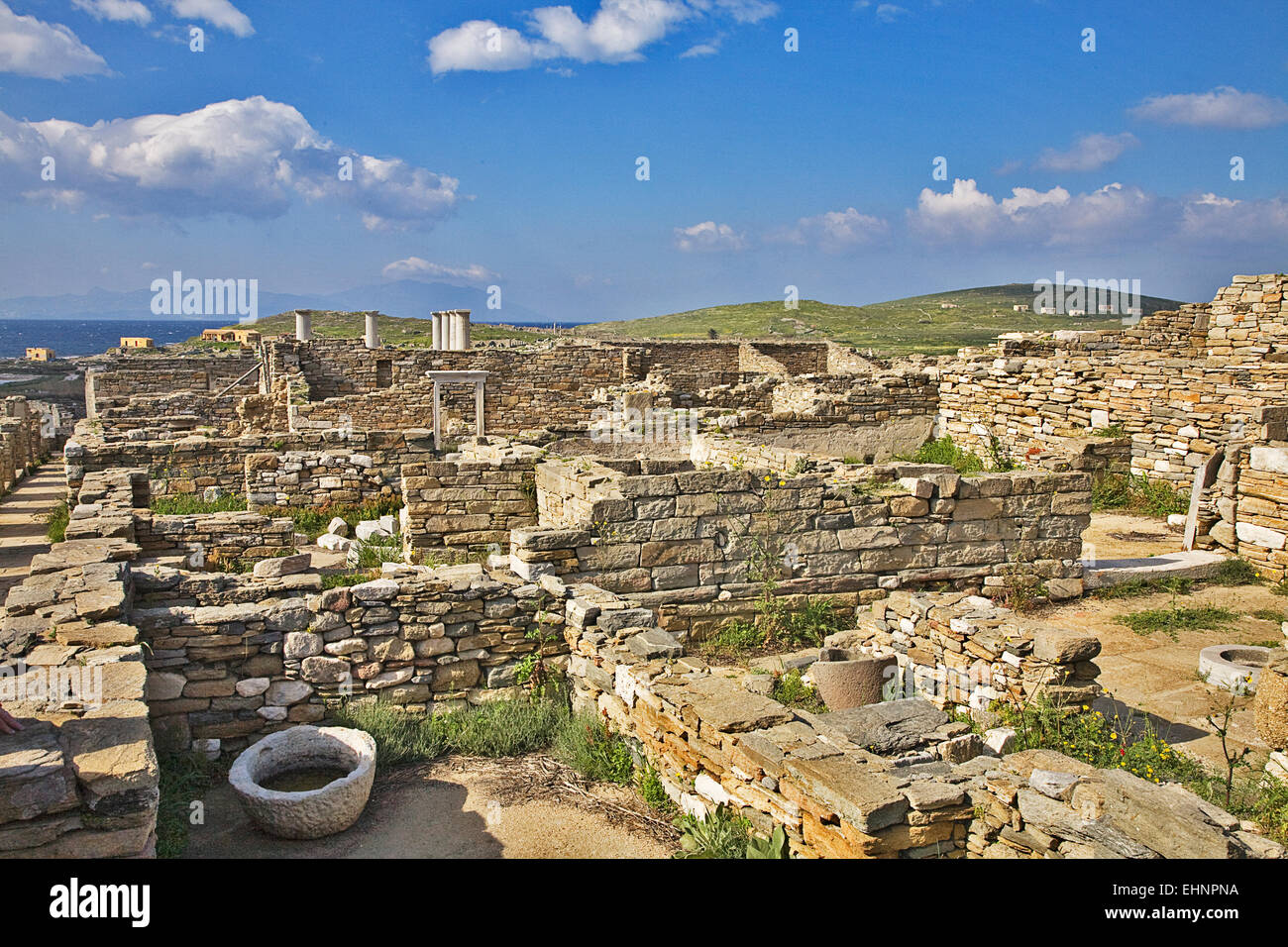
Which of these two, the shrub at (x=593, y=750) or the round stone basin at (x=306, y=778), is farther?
the shrub at (x=593, y=750)

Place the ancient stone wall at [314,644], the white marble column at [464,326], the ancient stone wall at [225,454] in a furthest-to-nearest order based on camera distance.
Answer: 1. the white marble column at [464,326]
2. the ancient stone wall at [225,454]
3. the ancient stone wall at [314,644]

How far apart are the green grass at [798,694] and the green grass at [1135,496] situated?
755cm

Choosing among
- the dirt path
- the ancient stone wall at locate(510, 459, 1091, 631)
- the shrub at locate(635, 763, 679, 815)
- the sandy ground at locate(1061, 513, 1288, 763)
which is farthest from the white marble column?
the shrub at locate(635, 763, 679, 815)

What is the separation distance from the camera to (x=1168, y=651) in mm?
7613

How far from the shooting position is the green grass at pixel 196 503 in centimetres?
1245

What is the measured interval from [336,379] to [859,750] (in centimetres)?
2172

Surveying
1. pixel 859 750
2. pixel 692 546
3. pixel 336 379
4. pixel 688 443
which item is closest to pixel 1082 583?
pixel 692 546

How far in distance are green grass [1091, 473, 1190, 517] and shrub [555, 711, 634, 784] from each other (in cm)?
909

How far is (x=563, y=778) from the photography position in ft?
18.2

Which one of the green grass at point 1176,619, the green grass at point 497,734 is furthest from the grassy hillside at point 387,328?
the green grass at point 497,734

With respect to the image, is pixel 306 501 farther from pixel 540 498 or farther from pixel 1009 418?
pixel 1009 418

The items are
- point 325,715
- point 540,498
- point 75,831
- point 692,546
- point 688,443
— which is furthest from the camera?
point 688,443

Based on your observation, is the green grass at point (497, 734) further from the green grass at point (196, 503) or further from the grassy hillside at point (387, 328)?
the grassy hillside at point (387, 328)

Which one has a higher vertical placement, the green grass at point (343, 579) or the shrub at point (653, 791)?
the green grass at point (343, 579)
